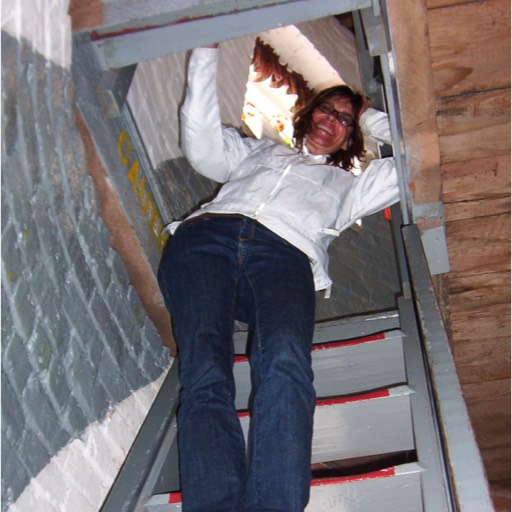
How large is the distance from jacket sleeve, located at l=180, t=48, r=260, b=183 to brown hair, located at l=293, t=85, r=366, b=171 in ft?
0.69

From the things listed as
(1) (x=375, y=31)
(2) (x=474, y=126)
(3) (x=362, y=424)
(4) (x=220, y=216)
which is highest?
(1) (x=375, y=31)

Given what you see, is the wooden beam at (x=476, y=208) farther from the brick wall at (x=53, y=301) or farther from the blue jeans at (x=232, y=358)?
the brick wall at (x=53, y=301)

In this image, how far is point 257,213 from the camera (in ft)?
6.42

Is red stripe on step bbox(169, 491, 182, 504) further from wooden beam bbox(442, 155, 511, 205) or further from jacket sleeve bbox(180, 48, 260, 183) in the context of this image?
wooden beam bbox(442, 155, 511, 205)

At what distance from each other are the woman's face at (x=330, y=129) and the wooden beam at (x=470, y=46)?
0.39 metres

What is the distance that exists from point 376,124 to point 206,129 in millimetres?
599

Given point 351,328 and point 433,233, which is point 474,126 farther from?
point 351,328

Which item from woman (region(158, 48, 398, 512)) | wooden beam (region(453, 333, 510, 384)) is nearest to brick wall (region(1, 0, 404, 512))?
woman (region(158, 48, 398, 512))

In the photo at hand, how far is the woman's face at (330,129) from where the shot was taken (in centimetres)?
232

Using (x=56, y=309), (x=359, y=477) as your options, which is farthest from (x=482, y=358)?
(x=56, y=309)

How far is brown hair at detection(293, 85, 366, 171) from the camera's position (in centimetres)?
234

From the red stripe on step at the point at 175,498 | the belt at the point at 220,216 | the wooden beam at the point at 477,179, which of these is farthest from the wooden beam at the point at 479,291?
the red stripe on step at the point at 175,498

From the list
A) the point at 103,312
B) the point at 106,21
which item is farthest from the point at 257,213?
the point at 106,21

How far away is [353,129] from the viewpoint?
234 cm
